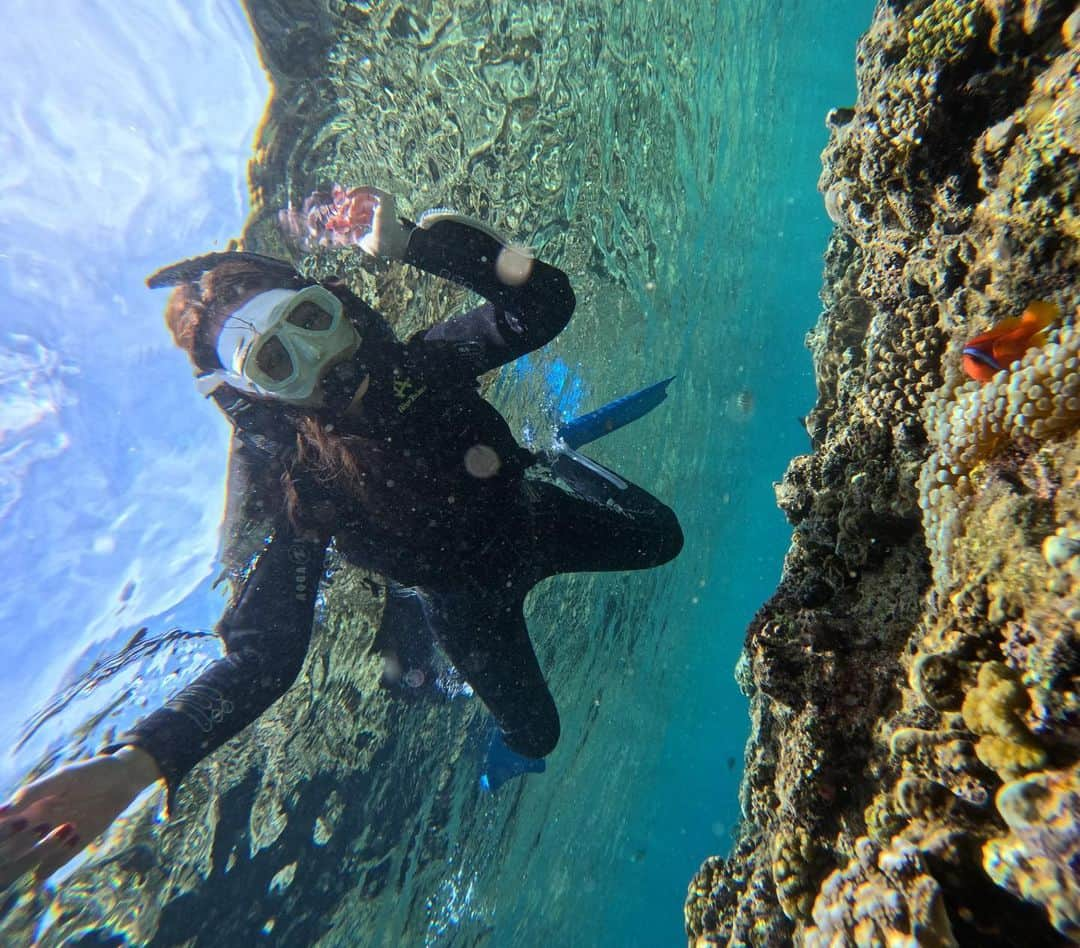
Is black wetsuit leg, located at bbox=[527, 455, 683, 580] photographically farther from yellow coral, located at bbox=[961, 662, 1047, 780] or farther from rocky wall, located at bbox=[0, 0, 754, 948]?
yellow coral, located at bbox=[961, 662, 1047, 780]

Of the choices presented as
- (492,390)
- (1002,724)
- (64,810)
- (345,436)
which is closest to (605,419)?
(492,390)

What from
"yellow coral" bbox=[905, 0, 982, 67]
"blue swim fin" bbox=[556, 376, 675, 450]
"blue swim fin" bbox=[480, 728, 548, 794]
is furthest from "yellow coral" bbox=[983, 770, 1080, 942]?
"blue swim fin" bbox=[480, 728, 548, 794]

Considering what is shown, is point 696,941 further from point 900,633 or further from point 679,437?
point 679,437

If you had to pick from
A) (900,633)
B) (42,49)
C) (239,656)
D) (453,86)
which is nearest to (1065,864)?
(900,633)

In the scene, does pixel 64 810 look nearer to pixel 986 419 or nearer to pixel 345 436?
pixel 345 436

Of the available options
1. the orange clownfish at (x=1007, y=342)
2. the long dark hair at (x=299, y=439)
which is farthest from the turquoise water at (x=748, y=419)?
the orange clownfish at (x=1007, y=342)

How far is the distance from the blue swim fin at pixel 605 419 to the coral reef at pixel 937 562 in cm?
395

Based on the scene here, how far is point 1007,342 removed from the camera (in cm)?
185

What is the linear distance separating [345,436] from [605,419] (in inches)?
169

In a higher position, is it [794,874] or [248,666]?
[248,666]

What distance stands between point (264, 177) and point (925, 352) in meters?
5.67

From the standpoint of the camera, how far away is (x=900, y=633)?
221 cm

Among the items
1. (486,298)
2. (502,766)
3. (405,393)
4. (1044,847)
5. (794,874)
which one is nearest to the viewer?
(1044,847)

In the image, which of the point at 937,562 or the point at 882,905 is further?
the point at 937,562
